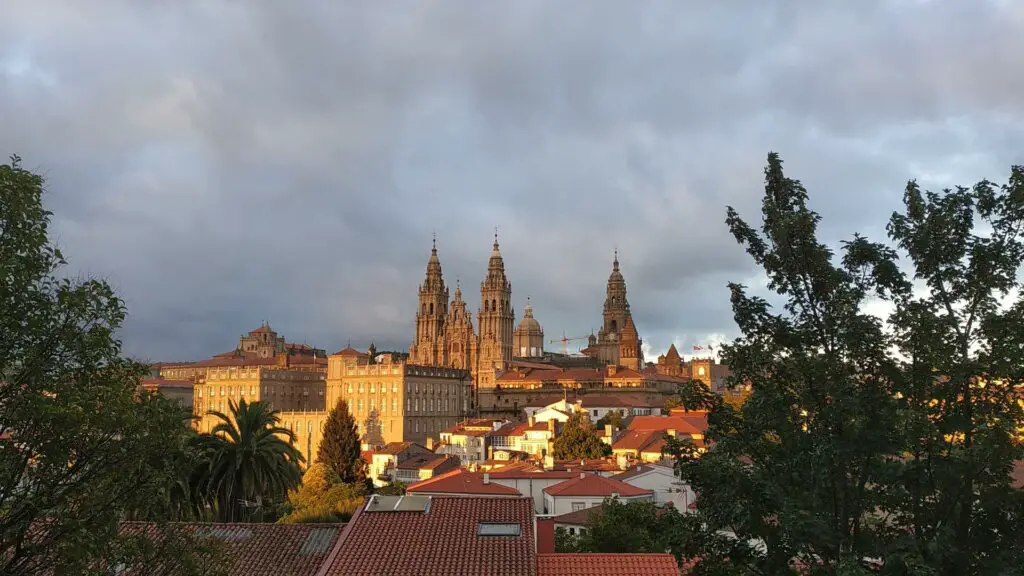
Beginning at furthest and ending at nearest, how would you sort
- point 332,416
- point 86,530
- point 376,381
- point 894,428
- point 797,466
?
point 376,381, point 332,416, point 797,466, point 894,428, point 86,530

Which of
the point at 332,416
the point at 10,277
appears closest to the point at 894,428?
the point at 10,277

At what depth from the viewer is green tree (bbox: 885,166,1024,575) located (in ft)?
32.6

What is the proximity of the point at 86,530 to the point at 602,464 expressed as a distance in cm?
5116

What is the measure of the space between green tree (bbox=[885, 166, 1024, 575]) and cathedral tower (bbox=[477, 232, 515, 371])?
409 ft

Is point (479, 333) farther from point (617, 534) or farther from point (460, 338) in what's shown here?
point (617, 534)

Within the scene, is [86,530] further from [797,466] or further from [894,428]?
[894,428]

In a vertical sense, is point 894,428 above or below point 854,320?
below

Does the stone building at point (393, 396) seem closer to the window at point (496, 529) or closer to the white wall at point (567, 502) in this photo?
A: the white wall at point (567, 502)

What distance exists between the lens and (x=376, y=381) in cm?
10312

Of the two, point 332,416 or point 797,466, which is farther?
point 332,416

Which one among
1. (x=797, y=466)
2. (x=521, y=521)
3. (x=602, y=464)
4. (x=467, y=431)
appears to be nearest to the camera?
(x=797, y=466)

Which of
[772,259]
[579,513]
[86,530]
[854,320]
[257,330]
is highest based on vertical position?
[257,330]

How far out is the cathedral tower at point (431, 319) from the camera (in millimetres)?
141125

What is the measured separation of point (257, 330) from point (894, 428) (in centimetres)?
17320
